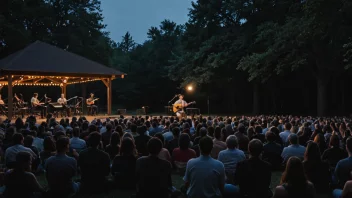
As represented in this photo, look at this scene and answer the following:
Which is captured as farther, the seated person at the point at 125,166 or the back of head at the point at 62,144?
the seated person at the point at 125,166

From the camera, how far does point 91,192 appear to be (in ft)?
18.4

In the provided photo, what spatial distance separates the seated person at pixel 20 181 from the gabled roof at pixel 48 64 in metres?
15.8

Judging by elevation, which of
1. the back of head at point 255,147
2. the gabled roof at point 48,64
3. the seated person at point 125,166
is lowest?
the seated person at point 125,166

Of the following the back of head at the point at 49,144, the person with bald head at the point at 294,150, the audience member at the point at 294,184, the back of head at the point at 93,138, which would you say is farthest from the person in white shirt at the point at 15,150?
the person with bald head at the point at 294,150

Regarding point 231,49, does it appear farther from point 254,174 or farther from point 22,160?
point 22,160

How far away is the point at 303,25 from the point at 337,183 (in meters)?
16.2

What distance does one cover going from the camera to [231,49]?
27297 millimetres

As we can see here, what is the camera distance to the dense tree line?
21734 millimetres

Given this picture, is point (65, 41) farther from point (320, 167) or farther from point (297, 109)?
point (320, 167)

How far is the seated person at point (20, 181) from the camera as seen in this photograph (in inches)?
173

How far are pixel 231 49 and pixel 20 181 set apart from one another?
24244 mm

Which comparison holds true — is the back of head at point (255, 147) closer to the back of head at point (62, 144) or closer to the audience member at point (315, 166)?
the audience member at point (315, 166)

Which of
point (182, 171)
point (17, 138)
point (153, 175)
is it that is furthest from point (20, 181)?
point (182, 171)

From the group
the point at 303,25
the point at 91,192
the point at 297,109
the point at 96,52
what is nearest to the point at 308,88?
the point at 297,109
